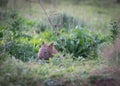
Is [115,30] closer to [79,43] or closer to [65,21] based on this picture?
[79,43]

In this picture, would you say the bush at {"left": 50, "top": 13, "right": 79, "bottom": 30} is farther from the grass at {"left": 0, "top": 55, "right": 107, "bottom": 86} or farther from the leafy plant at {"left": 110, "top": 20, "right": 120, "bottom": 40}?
the grass at {"left": 0, "top": 55, "right": 107, "bottom": 86}

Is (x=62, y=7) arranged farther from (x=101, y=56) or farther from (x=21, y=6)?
(x=101, y=56)

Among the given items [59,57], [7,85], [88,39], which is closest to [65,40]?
[88,39]

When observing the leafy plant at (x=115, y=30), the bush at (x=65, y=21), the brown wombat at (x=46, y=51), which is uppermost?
the leafy plant at (x=115, y=30)

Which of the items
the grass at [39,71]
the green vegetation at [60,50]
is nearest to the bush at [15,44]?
the green vegetation at [60,50]

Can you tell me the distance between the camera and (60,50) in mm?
12242

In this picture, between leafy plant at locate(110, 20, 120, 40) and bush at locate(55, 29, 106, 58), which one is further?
bush at locate(55, 29, 106, 58)

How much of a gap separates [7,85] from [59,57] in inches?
100

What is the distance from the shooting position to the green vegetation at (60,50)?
8.45 m

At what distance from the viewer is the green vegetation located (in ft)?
27.7

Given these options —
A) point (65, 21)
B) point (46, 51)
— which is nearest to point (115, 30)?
point (46, 51)

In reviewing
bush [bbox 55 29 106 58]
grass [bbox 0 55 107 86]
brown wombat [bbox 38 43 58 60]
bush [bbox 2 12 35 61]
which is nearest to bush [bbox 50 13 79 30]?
bush [bbox 55 29 106 58]

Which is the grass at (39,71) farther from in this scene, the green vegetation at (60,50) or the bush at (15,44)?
the bush at (15,44)

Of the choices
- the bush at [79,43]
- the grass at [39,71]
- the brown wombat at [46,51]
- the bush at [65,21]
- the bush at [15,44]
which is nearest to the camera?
the grass at [39,71]
